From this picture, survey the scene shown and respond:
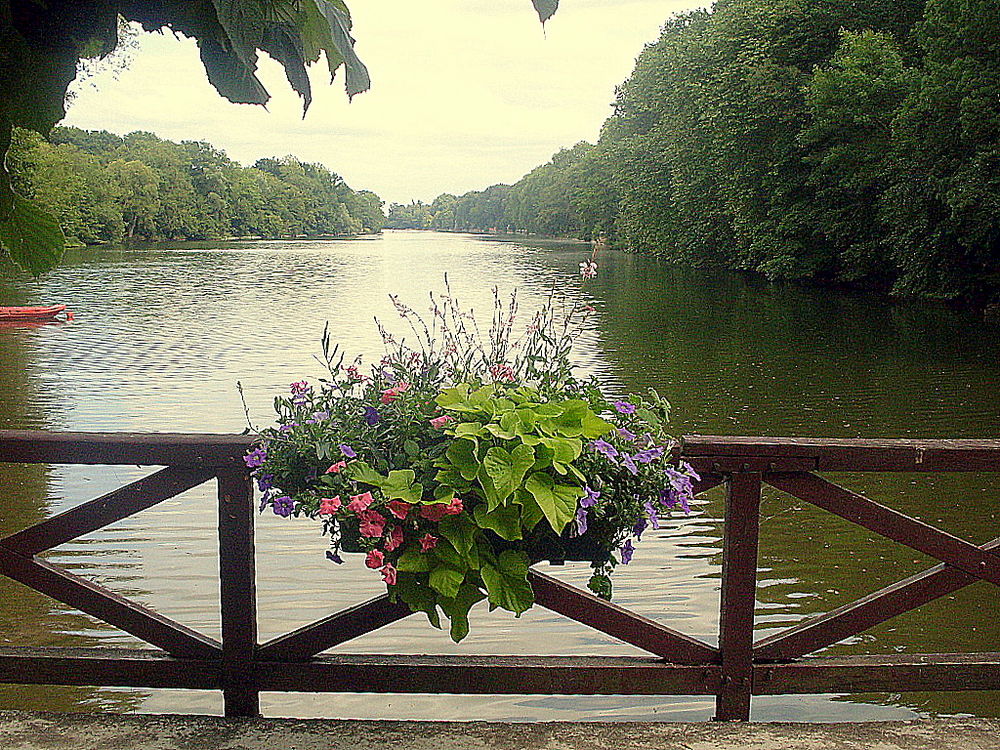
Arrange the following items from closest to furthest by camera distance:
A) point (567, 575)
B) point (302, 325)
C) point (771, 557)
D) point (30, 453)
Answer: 1. point (30, 453)
2. point (567, 575)
3. point (771, 557)
4. point (302, 325)

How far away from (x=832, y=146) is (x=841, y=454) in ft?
106

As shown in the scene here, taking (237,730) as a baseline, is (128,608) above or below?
above

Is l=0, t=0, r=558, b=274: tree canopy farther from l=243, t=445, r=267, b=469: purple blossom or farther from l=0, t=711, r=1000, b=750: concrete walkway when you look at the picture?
l=0, t=711, r=1000, b=750: concrete walkway

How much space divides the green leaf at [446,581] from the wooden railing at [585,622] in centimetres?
70

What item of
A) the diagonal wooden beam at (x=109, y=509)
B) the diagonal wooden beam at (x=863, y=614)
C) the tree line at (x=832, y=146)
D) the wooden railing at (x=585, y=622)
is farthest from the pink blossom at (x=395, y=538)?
the tree line at (x=832, y=146)

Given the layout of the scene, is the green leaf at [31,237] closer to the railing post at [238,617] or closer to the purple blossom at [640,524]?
the purple blossom at [640,524]

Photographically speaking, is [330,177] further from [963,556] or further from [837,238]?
[963,556]

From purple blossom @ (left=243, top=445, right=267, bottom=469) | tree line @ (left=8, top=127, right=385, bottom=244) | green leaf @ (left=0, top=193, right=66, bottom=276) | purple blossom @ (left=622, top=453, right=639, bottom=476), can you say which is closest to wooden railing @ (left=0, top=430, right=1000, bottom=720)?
purple blossom @ (left=243, top=445, right=267, bottom=469)

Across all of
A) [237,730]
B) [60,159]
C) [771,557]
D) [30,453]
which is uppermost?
[60,159]

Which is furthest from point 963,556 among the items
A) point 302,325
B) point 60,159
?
point 60,159

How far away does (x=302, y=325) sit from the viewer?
25453 mm

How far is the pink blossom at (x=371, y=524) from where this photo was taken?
101 inches

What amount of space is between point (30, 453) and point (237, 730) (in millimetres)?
1072

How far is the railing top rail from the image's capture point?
3.25m
